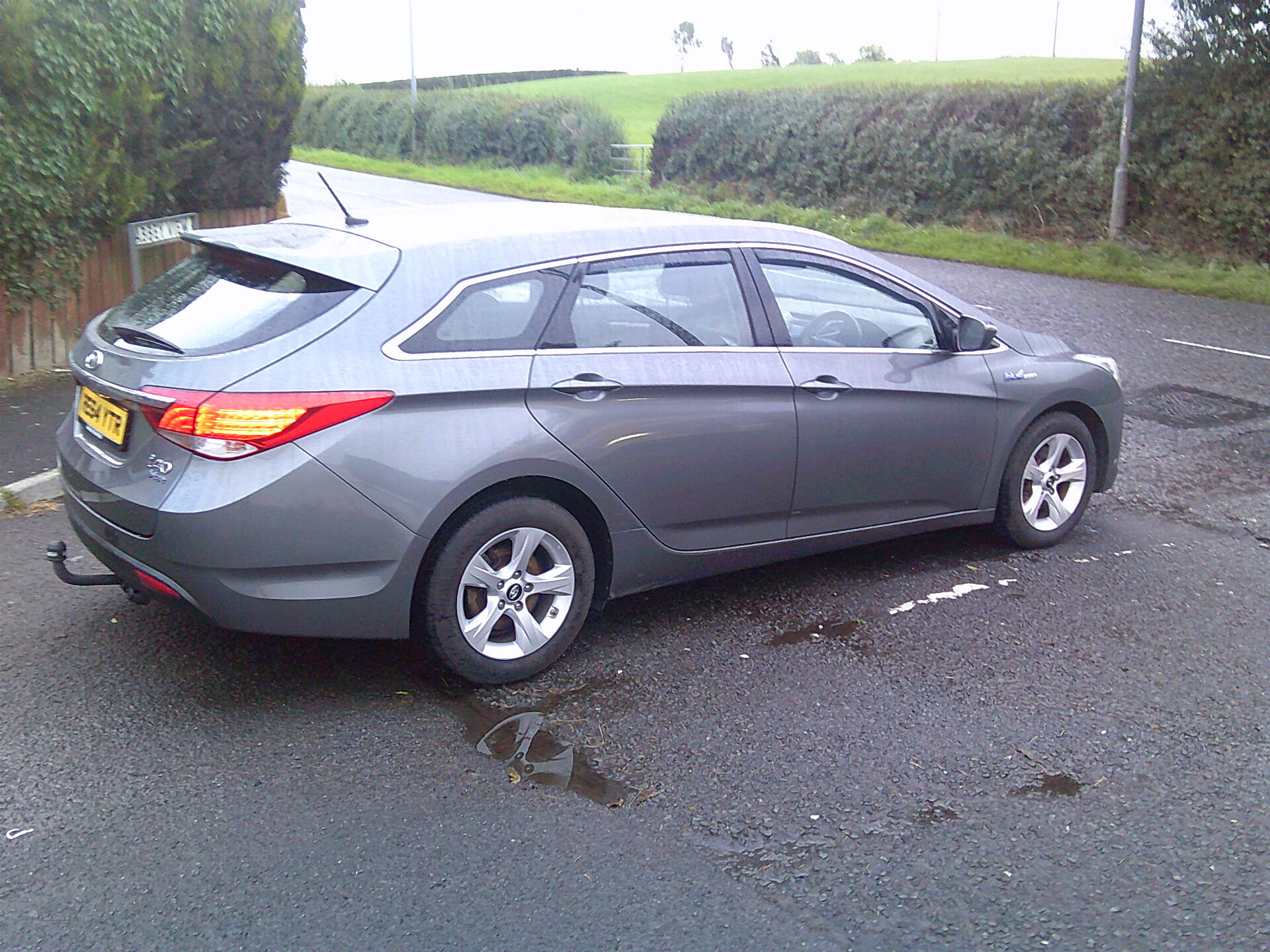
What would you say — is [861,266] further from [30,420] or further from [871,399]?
[30,420]

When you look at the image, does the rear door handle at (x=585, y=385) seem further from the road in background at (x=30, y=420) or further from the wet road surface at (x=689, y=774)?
the road in background at (x=30, y=420)

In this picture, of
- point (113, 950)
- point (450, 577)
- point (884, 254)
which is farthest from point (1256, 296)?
A: point (113, 950)

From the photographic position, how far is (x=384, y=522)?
13.3 ft

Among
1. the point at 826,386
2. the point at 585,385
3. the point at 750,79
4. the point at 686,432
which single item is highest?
the point at 750,79

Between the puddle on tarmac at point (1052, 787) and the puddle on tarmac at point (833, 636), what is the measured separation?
1.04m

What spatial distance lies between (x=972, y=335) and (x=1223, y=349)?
796 cm

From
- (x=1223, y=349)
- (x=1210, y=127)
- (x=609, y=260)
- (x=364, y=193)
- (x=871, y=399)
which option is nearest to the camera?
(x=609, y=260)

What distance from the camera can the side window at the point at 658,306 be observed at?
15.1 ft

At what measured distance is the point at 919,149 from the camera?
26.4 metres

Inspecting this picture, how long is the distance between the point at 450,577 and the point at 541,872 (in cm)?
121

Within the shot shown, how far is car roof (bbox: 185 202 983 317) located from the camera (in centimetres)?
432

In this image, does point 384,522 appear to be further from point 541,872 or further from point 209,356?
point 541,872

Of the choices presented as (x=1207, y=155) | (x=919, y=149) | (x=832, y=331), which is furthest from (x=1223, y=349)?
(x=919, y=149)

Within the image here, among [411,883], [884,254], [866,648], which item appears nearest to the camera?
[411,883]
